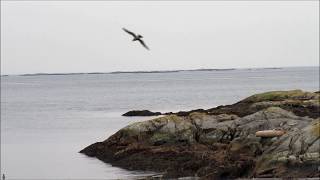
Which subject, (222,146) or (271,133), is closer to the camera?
(271,133)

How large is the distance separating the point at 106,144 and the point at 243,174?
13.6m

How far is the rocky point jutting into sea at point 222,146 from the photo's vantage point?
81.6 ft

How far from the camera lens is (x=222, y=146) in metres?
32.2

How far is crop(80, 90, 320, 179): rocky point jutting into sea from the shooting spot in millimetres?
24859

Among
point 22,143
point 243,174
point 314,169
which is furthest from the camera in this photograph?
point 22,143

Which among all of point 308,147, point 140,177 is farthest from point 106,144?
point 308,147

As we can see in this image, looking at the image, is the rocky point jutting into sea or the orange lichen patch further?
the orange lichen patch

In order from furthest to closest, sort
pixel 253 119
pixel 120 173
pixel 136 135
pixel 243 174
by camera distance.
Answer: pixel 136 135
pixel 253 119
pixel 120 173
pixel 243 174

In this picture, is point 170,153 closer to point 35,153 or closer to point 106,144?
point 106,144

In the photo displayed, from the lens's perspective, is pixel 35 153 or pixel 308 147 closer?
pixel 308 147

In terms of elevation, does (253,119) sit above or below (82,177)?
above

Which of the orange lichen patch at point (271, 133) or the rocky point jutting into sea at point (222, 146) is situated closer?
the rocky point jutting into sea at point (222, 146)

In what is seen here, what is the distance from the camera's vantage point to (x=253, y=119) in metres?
33.6

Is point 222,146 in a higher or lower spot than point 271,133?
lower
